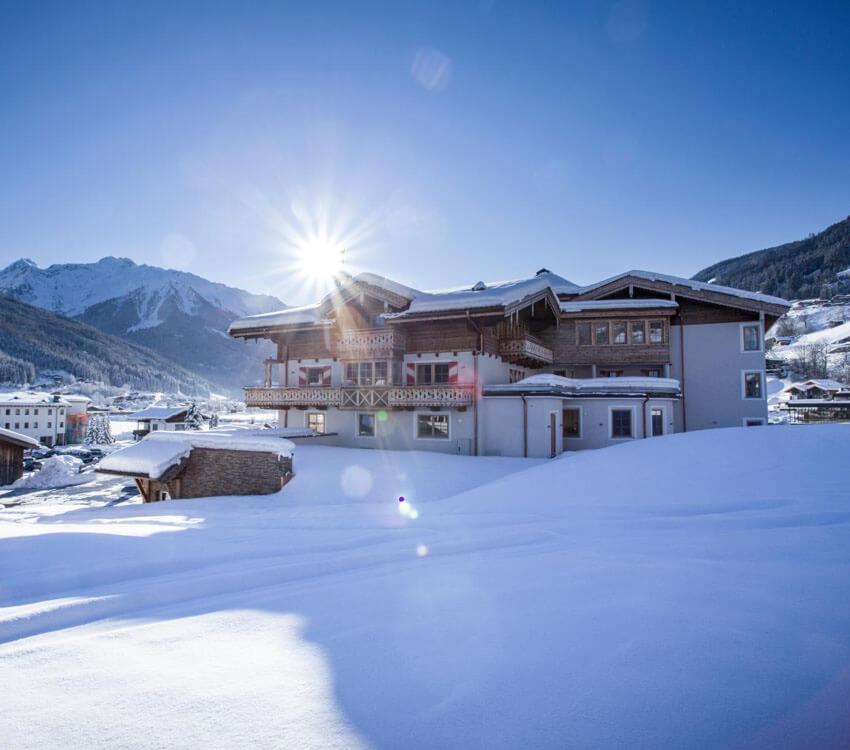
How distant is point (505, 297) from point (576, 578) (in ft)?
60.4

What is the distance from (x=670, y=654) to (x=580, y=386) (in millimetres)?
22398

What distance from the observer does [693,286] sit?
89.0 feet

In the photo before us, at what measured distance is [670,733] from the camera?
100 inches

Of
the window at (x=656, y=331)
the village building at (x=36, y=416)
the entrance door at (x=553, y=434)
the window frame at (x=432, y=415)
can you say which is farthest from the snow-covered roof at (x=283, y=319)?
the village building at (x=36, y=416)

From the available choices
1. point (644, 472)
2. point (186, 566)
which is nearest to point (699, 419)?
point (644, 472)

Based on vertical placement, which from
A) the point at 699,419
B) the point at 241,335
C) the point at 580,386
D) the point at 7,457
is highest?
the point at 241,335

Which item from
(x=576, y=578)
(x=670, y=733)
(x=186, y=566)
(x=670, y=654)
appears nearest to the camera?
(x=670, y=733)

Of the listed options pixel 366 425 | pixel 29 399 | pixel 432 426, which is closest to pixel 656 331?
pixel 432 426

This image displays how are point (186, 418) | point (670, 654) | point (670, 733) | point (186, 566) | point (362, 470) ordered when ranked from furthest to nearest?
point (186, 418) → point (362, 470) → point (186, 566) → point (670, 654) → point (670, 733)

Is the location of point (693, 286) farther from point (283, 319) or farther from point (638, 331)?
point (283, 319)

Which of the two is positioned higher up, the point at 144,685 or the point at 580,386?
the point at 580,386

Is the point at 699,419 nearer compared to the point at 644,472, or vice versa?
the point at 644,472

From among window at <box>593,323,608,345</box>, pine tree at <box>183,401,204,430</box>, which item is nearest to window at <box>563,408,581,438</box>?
window at <box>593,323,608,345</box>

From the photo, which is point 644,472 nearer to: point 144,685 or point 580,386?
point 144,685
